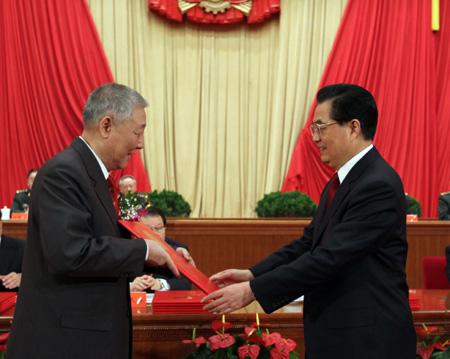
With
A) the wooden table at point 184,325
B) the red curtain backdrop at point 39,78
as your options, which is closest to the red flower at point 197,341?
the wooden table at point 184,325

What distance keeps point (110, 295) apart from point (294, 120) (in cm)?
715

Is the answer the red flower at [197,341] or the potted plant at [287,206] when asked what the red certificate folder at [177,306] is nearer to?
the red flower at [197,341]

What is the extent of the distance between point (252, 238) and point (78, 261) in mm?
4571

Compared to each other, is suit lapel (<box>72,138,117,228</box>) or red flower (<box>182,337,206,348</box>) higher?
suit lapel (<box>72,138,117,228</box>)

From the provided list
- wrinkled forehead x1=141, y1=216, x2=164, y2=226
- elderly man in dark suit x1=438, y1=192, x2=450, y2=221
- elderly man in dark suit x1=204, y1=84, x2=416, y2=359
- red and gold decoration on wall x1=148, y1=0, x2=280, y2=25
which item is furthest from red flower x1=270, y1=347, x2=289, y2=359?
red and gold decoration on wall x1=148, y1=0, x2=280, y2=25

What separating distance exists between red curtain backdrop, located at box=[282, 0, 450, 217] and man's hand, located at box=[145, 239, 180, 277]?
6.75 metres

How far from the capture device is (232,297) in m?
2.52

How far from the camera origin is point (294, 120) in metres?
9.19

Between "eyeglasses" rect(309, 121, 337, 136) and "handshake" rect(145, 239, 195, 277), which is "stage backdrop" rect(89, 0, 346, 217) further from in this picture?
"handshake" rect(145, 239, 195, 277)

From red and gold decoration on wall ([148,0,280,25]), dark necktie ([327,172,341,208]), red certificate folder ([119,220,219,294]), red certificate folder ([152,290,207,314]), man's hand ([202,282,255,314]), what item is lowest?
red certificate folder ([152,290,207,314])

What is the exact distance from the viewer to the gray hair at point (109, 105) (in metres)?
2.29

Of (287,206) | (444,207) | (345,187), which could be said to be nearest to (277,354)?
(345,187)

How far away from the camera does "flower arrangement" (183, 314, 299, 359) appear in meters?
2.96

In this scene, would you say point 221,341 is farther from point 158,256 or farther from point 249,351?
point 158,256
